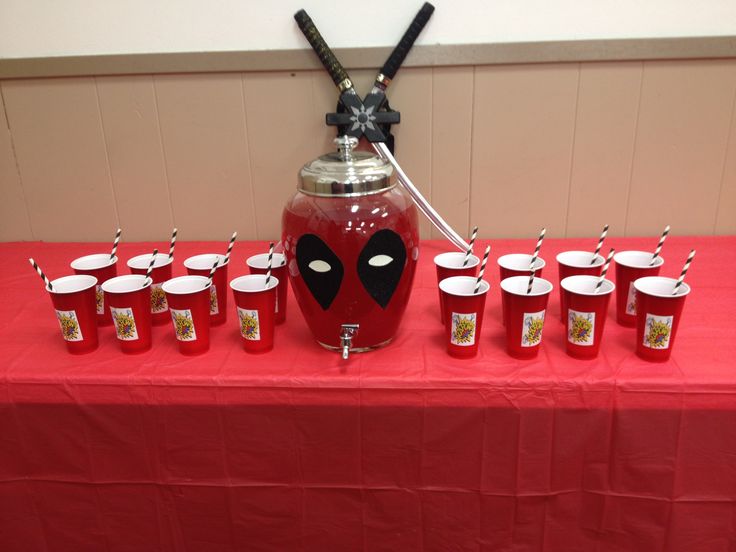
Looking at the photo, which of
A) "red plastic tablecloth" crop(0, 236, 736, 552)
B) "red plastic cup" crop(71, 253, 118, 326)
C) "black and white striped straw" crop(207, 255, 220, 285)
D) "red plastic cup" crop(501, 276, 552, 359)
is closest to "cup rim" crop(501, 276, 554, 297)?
"red plastic cup" crop(501, 276, 552, 359)

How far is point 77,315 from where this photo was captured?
895 mm

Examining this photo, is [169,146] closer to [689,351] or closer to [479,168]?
[479,168]

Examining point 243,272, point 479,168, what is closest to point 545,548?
point 243,272

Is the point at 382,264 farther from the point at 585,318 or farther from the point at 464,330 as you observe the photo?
the point at 585,318

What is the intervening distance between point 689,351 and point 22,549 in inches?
45.0

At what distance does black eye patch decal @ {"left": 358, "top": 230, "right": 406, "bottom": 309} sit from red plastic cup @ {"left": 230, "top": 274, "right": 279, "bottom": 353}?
152 mm

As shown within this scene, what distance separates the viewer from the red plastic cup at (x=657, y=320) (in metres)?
0.81

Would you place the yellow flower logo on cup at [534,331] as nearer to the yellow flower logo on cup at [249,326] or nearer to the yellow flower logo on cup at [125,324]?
the yellow flower logo on cup at [249,326]

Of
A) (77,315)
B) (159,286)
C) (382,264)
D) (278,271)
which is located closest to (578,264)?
(382,264)

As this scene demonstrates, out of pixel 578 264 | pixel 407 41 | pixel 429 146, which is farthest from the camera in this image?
pixel 429 146

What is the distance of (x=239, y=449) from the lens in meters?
0.87

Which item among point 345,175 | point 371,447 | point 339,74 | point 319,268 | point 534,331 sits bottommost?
point 371,447

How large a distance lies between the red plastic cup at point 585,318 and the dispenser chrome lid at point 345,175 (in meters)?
0.33

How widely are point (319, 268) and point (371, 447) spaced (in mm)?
283
